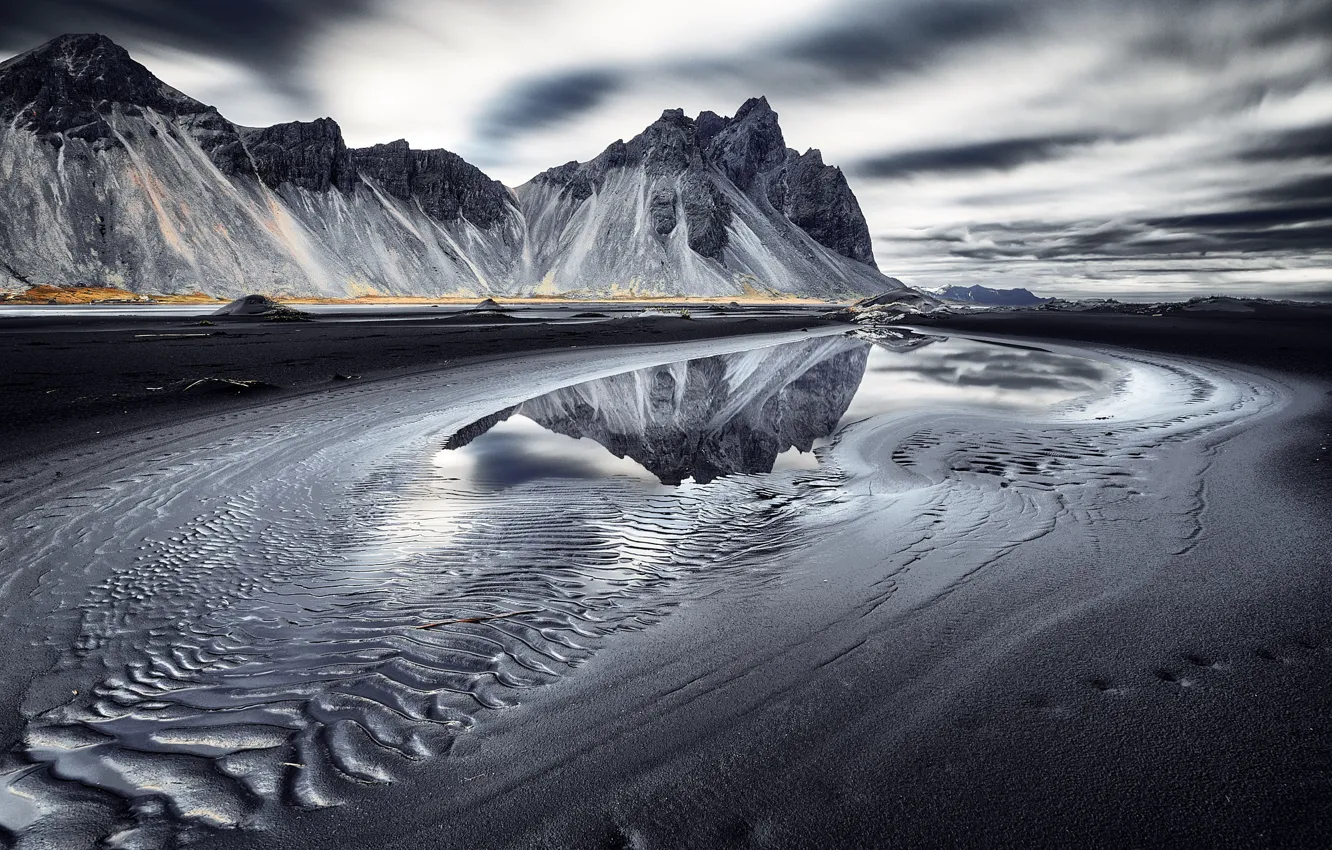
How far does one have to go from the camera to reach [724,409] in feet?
46.2

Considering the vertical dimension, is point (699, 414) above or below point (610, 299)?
below

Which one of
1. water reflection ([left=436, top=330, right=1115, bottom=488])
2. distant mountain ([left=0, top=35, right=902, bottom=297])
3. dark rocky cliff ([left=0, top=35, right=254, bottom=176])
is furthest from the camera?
dark rocky cliff ([left=0, top=35, right=254, bottom=176])

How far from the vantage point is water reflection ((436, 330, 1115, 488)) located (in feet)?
30.9

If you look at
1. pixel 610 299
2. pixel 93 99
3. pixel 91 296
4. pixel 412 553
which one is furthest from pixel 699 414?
pixel 93 99

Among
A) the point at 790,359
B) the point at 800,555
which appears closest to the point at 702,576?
the point at 800,555

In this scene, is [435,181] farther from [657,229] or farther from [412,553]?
[412,553]

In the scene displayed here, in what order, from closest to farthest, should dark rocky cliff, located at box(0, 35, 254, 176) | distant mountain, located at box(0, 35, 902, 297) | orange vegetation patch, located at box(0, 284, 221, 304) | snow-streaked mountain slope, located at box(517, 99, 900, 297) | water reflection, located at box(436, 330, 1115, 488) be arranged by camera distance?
water reflection, located at box(436, 330, 1115, 488) < orange vegetation patch, located at box(0, 284, 221, 304) < distant mountain, located at box(0, 35, 902, 297) < dark rocky cliff, located at box(0, 35, 254, 176) < snow-streaked mountain slope, located at box(517, 99, 900, 297)

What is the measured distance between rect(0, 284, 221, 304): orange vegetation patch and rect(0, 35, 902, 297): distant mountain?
8.70ft

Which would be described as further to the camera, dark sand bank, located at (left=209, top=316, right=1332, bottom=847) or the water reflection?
the water reflection

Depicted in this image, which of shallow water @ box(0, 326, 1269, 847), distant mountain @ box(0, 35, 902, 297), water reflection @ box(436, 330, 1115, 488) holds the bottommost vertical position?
shallow water @ box(0, 326, 1269, 847)

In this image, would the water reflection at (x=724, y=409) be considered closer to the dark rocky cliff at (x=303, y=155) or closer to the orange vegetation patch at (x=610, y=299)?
the orange vegetation patch at (x=610, y=299)

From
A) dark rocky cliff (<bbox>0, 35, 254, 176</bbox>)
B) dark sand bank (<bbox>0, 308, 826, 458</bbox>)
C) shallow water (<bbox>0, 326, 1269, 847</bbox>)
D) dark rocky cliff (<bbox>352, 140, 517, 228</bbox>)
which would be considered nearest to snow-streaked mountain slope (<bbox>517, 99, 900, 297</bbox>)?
dark rocky cliff (<bbox>352, 140, 517, 228</bbox>)

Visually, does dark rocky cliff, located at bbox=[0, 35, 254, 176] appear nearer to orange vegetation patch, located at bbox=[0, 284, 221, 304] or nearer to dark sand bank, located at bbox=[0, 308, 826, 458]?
orange vegetation patch, located at bbox=[0, 284, 221, 304]

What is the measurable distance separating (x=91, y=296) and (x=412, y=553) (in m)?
115
